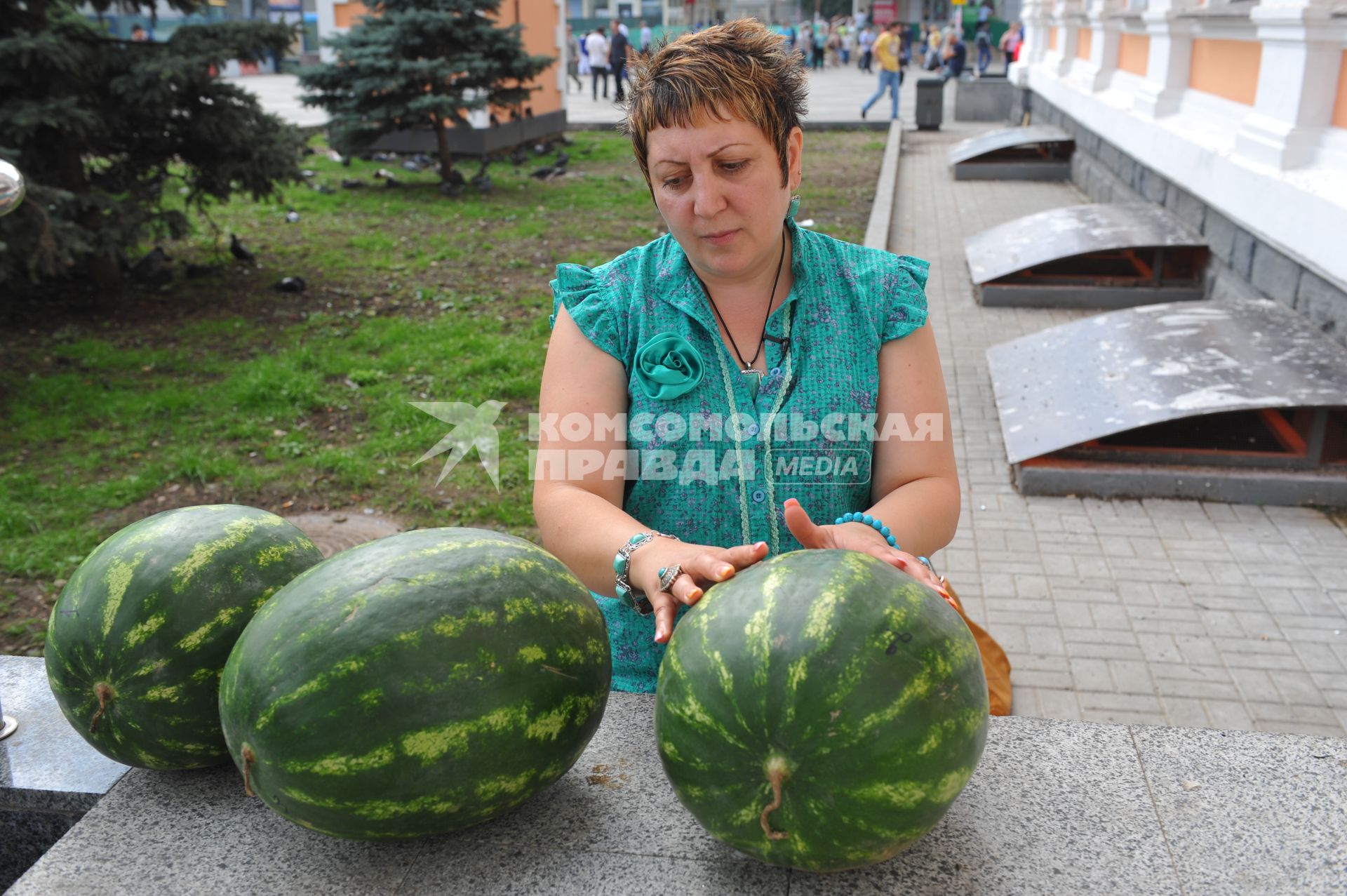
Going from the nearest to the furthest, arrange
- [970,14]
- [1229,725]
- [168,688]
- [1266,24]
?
1. [168,688]
2. [1229,725]
3. [1266,24]
4. [970,14]

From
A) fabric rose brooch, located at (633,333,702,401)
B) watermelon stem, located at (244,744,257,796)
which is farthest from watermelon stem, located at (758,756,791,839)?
fabric rose brooch, located at (633,333,702,401)

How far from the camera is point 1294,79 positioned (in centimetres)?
754

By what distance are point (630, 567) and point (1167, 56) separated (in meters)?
11.4

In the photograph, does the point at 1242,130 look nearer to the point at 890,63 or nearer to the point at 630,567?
the point at 630,567

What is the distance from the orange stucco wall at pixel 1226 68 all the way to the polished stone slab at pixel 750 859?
329 inches

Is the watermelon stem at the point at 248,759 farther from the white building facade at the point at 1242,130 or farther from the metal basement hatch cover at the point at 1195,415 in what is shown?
the white building facade at the point at 1242,130

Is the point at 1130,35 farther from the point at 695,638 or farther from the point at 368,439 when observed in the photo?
the point at 695,638

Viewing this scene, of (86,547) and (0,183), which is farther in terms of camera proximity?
(86,547)

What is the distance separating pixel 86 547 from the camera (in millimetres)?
5871

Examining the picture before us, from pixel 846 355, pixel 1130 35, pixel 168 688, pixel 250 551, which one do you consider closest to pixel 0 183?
pixel 250 551

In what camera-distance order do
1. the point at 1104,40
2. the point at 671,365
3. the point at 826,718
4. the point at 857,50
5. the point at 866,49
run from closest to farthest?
the point at 826,718, the point at 671,365, the point at 1104,40, the point at 866,49, the point at 857,50

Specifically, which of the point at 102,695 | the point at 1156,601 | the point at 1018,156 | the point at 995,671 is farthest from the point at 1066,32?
the point at 102,695

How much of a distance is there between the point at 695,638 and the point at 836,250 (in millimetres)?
1334

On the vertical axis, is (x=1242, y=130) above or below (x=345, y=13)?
below
